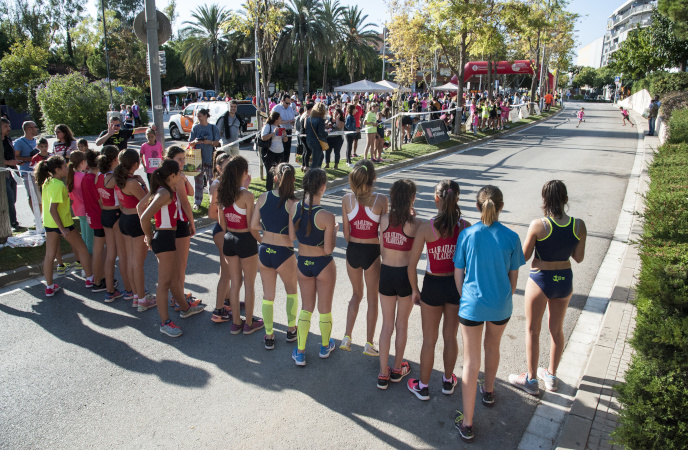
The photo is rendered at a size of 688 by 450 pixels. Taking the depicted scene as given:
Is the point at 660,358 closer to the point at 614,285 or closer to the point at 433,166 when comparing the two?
the point at 614,285

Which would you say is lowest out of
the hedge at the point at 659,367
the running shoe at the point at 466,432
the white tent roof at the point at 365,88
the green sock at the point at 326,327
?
the running shoe at the point at 466,432

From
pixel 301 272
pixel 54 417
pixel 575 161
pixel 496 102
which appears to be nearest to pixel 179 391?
pixel 54 417

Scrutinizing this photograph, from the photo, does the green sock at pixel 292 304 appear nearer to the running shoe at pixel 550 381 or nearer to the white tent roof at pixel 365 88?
the running shoe at pixel 550 381

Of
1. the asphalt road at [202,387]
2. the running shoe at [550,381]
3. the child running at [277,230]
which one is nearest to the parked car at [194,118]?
the asphalt road at [202,387]

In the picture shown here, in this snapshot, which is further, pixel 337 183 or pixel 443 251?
pixel 337 183

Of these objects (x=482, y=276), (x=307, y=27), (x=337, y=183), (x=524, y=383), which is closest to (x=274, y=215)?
(x=482, y=276)

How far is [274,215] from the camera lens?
13.5 ft

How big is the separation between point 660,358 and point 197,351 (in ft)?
12.3

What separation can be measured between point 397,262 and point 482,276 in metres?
0.73

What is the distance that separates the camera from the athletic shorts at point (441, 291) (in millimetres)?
3498

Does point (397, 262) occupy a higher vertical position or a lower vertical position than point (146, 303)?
higher

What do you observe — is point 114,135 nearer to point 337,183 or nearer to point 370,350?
point 337,183

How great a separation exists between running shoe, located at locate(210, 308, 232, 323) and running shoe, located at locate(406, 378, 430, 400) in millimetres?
2185

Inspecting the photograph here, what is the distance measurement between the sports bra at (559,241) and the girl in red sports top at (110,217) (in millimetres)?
4395
